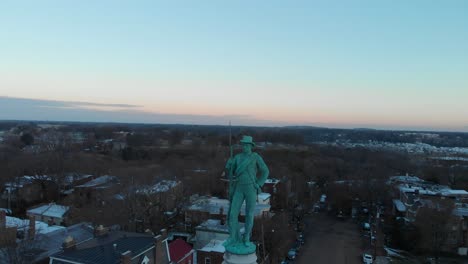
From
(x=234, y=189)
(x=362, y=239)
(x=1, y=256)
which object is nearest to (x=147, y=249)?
(x=1, y=256)

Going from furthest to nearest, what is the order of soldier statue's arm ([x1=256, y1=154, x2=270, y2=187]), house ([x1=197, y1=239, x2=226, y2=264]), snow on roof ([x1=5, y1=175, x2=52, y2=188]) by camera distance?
snow on roof ([x1=5, y1=175, x2=52, y2=188])
house ([x1=197, y1=239, x2=226, y2=264])
soldier statue's arm ([x1=256, y1=154, x2=270, y2=187])

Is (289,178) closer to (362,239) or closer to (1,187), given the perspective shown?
(362,239)

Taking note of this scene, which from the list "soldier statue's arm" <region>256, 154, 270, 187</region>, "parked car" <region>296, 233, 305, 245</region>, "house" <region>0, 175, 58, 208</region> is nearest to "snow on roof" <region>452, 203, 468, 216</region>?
"parked car" <region>296, 233, 305, 245</region>

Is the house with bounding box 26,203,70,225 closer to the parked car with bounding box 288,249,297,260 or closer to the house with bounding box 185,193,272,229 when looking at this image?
the house with bounding box 185,193,272,229

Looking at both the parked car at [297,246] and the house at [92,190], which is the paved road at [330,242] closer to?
the parked car at [297,246]

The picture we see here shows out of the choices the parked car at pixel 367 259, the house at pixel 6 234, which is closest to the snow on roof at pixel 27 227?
the house at pixel 6 234

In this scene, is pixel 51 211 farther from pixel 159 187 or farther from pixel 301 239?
pixel 301 239

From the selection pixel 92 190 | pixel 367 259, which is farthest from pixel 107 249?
pixel 92 190

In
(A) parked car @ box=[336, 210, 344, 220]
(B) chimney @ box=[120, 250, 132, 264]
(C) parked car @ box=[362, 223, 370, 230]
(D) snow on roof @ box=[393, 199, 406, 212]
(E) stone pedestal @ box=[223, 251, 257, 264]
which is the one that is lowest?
(A) parked car @ box=[336, 210, 344, 220]
